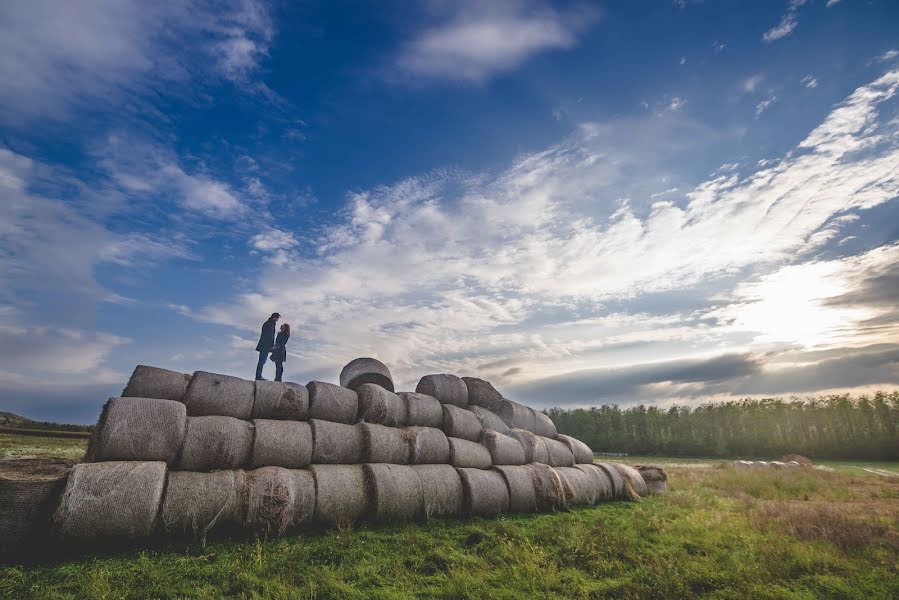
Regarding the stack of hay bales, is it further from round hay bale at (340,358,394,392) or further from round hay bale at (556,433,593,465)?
round hay bale at (556,433,593,465)

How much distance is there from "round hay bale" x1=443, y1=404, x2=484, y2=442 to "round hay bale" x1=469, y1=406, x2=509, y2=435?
45 centimetres

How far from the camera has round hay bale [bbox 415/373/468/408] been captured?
39.2 ft

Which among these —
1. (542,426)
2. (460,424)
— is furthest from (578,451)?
(460,424)

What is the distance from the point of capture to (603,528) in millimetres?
9344

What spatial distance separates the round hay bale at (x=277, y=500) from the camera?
23.5 ft

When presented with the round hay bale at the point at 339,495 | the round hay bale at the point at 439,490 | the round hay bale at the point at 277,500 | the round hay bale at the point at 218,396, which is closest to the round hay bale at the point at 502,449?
the round hay bale at the point at 439,490

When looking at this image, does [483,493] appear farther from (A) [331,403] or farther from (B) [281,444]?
(B) [281,444]

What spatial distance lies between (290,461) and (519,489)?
528 cm

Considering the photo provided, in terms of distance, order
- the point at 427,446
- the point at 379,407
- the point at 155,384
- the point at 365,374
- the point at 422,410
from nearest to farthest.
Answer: the point at 155,384 < the point at 379,407 < the point at 427,446 < the point at 422,410 < the point at 365,374

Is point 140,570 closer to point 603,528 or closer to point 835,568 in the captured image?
point 603,528

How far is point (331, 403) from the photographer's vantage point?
31.0ft

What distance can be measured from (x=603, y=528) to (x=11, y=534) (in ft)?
31.5

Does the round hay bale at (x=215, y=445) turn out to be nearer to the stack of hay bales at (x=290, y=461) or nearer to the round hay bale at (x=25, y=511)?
the stack of hay bales at (x=290, y=461)

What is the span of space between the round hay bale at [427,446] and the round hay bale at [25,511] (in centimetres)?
571
